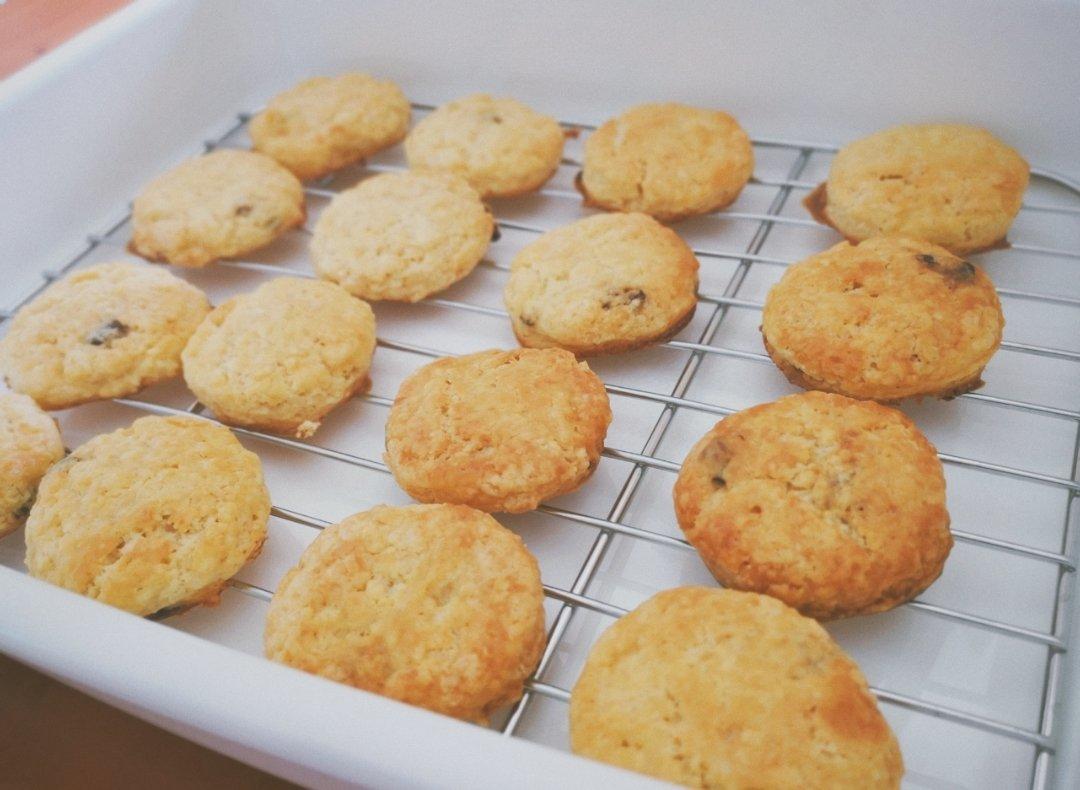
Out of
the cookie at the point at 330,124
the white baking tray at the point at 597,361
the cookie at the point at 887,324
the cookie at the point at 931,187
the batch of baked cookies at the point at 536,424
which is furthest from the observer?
the cookie at the point at 330,124

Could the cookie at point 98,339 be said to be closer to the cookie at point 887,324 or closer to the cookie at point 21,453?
the cookie at point 21,453

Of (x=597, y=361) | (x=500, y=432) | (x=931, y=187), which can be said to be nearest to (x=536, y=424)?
(x=500, y=432)

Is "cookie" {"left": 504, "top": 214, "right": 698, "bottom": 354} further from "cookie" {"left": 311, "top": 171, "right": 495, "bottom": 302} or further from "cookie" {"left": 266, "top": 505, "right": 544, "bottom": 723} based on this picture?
"cookie" {"left": 266, "top": 505, "right": 544, "bottom": 723}

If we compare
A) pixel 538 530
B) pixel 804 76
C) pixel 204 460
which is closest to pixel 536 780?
pixel 538 530

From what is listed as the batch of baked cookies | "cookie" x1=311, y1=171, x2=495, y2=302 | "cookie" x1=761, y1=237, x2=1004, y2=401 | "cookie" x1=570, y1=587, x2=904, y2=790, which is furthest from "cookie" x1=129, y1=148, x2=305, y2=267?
"cookie" x1=570, y1=587, x2=904, y2=790

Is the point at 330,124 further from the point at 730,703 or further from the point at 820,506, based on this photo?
the point at 730,703

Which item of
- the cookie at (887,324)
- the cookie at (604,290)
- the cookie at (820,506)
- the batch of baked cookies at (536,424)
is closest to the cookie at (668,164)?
the batch of baked cookies at (536,424)

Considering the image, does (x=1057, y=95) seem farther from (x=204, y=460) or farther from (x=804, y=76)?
(x=204, y=460)
